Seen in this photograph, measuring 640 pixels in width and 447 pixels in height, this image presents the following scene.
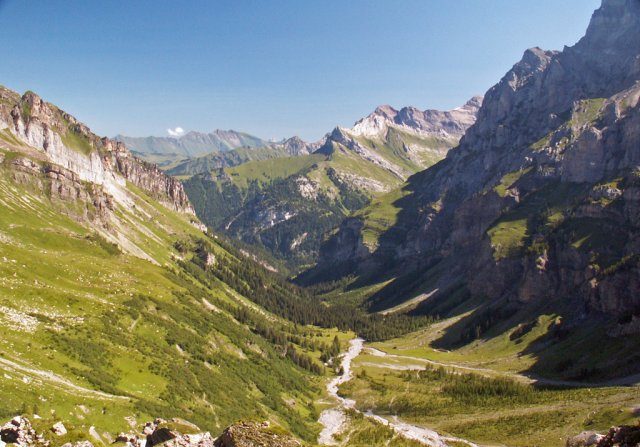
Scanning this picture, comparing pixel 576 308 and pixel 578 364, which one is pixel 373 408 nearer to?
pixel 578 364

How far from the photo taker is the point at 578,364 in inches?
5999

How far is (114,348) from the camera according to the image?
98625 mm

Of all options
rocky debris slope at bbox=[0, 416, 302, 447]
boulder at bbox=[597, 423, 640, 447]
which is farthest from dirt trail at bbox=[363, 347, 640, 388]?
rocky debris slope at bbox=[0, 416, 302, 447]

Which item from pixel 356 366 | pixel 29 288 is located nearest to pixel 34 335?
pixel 29 288

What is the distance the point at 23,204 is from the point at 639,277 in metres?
229

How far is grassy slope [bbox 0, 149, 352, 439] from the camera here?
241 feet

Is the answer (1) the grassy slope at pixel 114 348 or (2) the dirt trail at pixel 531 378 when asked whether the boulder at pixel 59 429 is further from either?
(2) the dirt trail at pixel 531 378

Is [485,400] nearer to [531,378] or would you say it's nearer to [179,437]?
[531,378]

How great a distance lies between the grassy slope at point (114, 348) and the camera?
73500 mm

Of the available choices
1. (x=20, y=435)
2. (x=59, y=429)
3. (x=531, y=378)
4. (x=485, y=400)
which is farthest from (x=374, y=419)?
(x=20, y=435)

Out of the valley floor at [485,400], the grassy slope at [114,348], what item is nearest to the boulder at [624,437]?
the grassy slope at [114,348]

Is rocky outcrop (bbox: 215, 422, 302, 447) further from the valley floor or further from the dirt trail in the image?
the dirt trail

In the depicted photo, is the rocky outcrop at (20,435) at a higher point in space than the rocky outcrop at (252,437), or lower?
lower

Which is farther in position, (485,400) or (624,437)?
(485,400)
